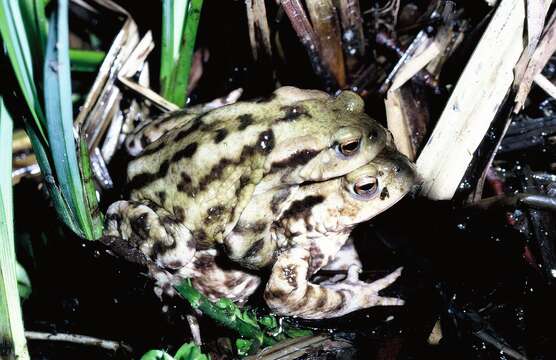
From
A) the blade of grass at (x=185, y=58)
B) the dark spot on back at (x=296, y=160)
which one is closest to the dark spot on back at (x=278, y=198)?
the dark spot on back at (x=296, y=160)

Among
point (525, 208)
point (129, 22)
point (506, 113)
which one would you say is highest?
point (129, 22)

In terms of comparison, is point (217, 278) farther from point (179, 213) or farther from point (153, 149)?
point (153, 149)

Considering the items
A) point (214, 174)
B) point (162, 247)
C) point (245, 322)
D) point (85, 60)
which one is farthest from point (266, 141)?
point (85, 60)

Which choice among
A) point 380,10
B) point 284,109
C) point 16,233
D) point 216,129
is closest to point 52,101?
point 216,129

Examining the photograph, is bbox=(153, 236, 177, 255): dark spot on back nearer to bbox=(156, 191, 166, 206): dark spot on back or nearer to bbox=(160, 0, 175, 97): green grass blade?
bbox=(156, 191, 166, 206): dark spot on back

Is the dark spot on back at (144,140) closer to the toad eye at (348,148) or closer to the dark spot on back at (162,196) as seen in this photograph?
the dark spot on back at (162,196)

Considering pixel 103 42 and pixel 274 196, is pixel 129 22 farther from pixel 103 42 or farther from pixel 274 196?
pixel 274 196
